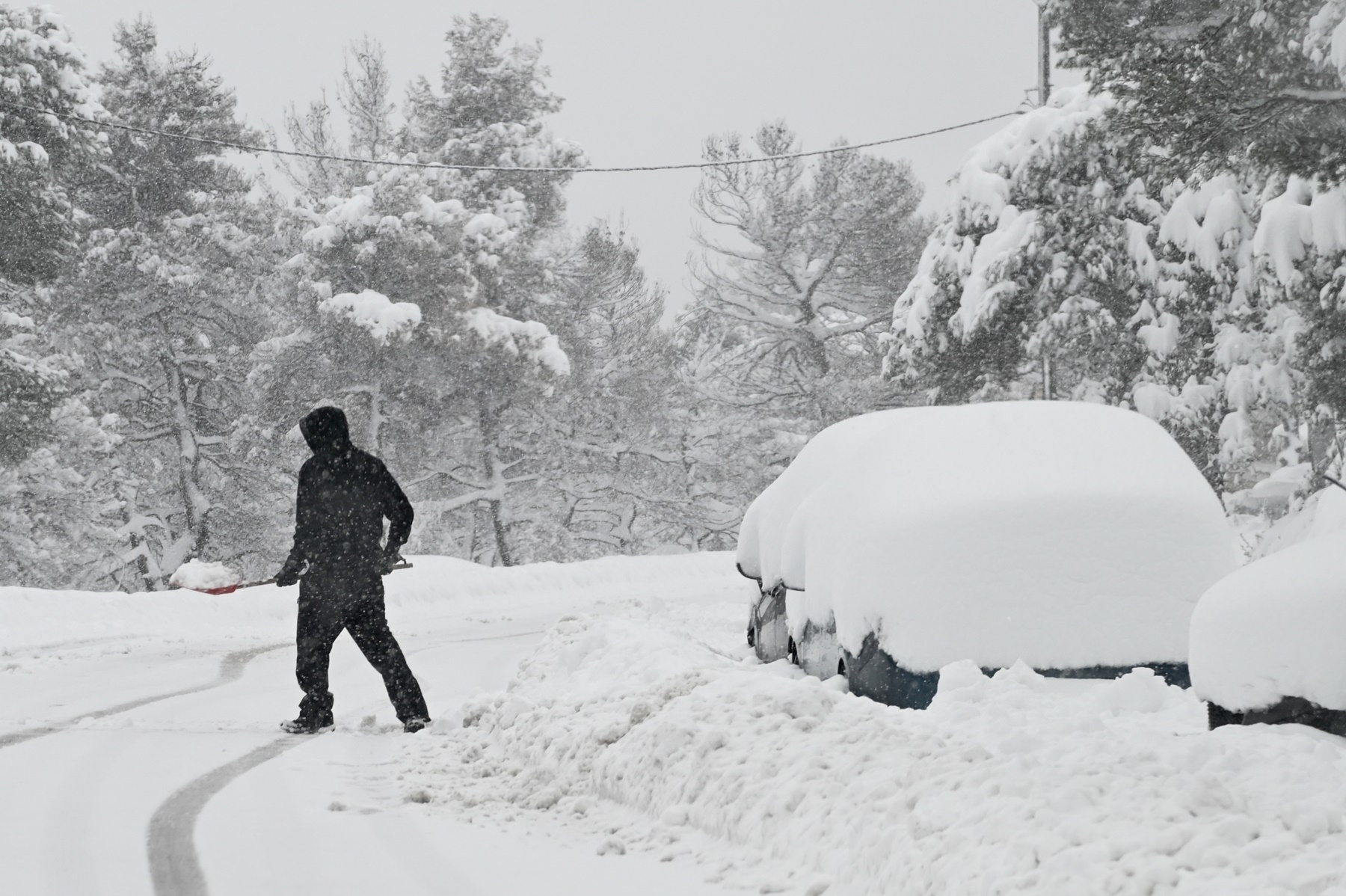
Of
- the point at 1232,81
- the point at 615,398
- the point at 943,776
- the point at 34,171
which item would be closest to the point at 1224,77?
the point at 1232,81

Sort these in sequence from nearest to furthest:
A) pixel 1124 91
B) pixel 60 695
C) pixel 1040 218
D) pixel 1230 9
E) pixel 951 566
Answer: pixel 951 566 → pixel 1230 9 → pixel 1124 91 → pixel 60 695 → pixel 1040 218

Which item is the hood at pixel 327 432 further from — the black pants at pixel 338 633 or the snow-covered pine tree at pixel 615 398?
the snow-covered pine tree at pixel 615 398

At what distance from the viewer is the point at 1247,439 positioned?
17.2 m

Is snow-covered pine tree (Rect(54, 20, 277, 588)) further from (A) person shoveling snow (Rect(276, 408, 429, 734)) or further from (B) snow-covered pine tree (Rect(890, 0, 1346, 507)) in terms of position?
(A) person shoveling snow (Rect(276, 408, 429, 734))

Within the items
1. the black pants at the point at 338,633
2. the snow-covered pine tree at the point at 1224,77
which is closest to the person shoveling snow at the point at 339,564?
the black pants at the point at 338,633

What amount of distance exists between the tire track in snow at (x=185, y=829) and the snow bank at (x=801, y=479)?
3772 mm

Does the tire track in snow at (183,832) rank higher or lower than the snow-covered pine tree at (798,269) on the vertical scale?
lower

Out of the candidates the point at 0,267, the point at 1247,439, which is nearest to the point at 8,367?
the point at 0,267

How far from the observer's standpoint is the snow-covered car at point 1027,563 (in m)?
6.29

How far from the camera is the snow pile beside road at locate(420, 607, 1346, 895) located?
3.31 m

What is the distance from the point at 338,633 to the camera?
23.0 ft

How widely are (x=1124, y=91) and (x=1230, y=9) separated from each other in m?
0.68

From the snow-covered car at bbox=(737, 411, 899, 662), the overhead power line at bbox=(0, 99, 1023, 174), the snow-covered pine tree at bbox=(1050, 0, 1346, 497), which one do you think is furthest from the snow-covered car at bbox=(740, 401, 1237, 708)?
the overhead power line at bbox=(0, 99, 1023, 174)

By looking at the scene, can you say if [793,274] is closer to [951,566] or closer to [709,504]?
[709,504]
